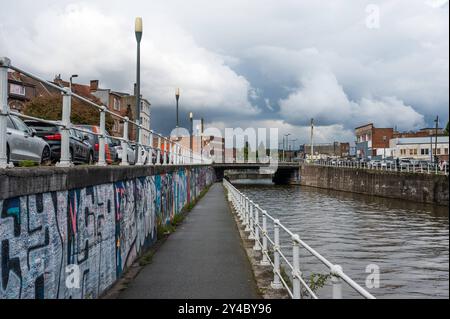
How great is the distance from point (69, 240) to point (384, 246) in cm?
1816

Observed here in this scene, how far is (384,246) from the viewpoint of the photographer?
21547 mm

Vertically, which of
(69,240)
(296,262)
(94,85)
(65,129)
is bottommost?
(296,262)

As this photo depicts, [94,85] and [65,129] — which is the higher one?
[94,85]

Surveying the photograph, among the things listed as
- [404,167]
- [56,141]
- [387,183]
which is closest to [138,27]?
[56,141]

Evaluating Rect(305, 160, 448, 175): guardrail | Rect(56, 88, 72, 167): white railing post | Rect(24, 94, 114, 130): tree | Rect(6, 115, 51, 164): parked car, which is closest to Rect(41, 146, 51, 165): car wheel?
Rect(6, 115, 51, 164): parked car

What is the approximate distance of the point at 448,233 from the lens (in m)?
26.0

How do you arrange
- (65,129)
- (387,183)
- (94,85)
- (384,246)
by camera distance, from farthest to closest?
(94,85) < (387,183) < (384,246) < (65,129)

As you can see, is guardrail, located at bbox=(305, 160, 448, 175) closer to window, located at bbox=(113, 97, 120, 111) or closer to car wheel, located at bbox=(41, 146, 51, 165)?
window, located at bbox=(113, 97, 120, 111)

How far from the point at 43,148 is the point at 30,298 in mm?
4839

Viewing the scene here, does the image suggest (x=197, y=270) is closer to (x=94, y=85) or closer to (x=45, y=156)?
(x=45, y=156)

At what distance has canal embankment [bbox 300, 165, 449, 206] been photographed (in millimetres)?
44688

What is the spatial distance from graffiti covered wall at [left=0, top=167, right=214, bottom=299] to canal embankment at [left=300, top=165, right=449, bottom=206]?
3927 cm

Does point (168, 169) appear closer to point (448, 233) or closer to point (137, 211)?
point (137, 211)

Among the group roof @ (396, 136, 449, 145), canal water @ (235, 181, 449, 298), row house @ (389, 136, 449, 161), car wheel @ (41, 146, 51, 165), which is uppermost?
roof @ (396, 136, 449, 145)
